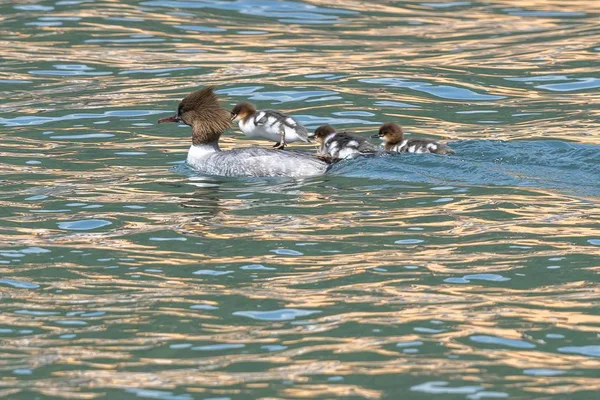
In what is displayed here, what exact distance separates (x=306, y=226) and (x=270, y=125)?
141 inches

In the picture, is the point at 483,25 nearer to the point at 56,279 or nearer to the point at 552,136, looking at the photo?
the point at 552,136

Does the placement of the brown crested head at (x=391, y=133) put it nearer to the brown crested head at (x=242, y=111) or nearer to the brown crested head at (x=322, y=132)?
the brown crested head at (x=322, y=132)

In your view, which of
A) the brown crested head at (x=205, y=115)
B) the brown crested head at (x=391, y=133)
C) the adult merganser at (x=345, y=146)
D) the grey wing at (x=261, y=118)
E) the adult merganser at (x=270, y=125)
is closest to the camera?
the adult merganser at (x=345, y=146)

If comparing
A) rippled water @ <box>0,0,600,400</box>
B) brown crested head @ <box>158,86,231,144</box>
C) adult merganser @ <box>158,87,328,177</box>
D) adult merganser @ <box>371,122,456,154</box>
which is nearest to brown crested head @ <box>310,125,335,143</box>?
adult merganser @ <box>371,122,456,154</box>

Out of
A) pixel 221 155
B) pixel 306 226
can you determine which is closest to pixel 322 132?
pixel 221 155

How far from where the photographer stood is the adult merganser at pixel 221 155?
13070 millimetres

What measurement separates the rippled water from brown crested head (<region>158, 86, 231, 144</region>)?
2.03 ft

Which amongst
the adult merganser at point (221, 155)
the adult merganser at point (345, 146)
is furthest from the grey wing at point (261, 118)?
the adult merganser at point (345, 146)

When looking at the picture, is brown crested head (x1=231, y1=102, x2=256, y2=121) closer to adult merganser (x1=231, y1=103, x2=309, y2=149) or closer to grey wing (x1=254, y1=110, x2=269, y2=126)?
adult merganser (x1=231, y1=103, x2=309, y2=149)

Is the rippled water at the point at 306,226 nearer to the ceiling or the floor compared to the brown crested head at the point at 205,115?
nearer to the floor

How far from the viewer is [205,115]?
1390 cm

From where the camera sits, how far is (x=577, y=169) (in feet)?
41.4

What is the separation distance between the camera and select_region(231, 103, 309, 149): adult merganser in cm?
1400

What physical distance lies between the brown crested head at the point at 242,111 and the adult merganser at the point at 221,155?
56cm
